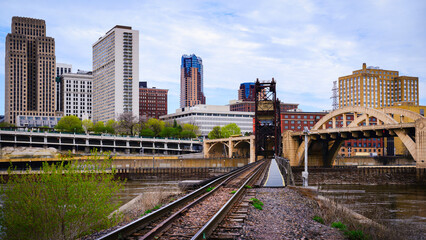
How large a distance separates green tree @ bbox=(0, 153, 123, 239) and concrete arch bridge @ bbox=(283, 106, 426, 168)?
51.4 metres

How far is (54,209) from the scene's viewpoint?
14844 millimetres

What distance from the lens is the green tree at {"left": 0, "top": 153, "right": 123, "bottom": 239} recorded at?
14.2 m

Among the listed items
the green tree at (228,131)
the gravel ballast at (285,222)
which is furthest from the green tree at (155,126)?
the gravel ballast at (285,222)

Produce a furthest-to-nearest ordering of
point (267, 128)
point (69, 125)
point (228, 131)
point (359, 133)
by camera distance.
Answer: point (69, 125)
point (228, 131)
point (267, 128)
point (359, 133)

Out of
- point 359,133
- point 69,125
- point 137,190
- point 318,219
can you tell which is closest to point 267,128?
point 359,133

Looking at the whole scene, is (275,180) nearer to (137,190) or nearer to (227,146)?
(137,190)

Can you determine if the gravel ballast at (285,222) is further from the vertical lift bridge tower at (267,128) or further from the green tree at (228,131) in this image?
the green tree at (228,131)

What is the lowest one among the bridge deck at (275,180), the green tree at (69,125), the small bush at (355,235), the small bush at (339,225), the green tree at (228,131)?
the bridge deck at (275,180)

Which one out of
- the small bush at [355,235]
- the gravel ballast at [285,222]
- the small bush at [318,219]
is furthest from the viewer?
the small bush at [318,219]

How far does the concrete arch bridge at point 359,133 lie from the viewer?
55844 mm

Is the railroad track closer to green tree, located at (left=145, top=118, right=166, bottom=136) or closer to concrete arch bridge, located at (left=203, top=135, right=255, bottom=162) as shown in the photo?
concrete arch bridge, located at (left=203, top=135, right=255, bottom=162)

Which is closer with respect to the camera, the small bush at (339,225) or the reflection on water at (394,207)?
the small bush at (339,225)

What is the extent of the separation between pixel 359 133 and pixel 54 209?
61528 millimetres

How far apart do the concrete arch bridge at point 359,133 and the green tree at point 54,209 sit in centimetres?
5140
